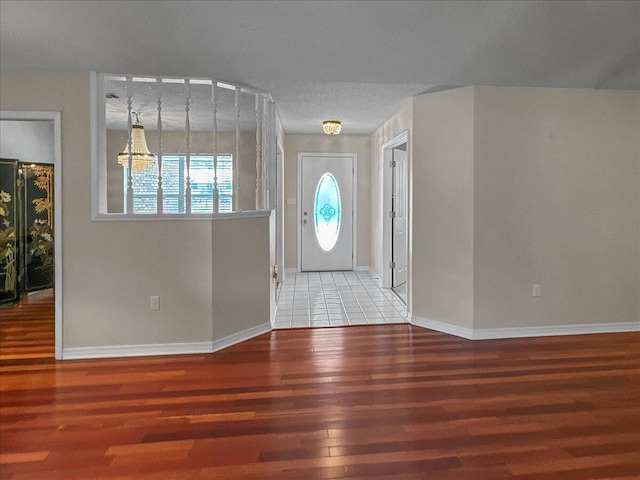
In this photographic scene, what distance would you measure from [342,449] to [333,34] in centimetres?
254

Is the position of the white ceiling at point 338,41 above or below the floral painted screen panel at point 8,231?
above

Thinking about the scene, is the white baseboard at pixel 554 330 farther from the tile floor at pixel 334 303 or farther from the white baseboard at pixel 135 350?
the white baseboard at pixel 135 350

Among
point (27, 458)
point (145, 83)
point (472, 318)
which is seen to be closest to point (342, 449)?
point (27, 458)

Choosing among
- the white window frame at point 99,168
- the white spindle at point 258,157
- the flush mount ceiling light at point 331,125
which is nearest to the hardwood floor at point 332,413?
the white window frame at point 99,168

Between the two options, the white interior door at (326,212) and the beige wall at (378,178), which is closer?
the beige wall at (378,178)

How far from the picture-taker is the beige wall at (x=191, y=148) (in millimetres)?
6863

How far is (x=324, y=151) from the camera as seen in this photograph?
723cm

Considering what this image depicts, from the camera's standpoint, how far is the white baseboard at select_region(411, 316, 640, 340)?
389 centimetres

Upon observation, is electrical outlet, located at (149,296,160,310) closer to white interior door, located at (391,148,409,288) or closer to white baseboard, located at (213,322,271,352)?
white baseboard, located at (213,322,271,352)

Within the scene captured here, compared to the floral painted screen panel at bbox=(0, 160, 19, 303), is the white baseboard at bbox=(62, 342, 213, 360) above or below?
below

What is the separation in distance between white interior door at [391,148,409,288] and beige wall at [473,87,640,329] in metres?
2.28

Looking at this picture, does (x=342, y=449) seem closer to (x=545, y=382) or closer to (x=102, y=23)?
(x=545, y=382)

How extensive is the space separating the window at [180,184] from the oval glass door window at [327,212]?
1.44m

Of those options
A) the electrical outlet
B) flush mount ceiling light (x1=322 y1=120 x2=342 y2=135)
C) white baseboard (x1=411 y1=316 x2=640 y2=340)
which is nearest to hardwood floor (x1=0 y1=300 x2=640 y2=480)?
white baseboard (x1=411 y1=316 x2=640 y2=340)
